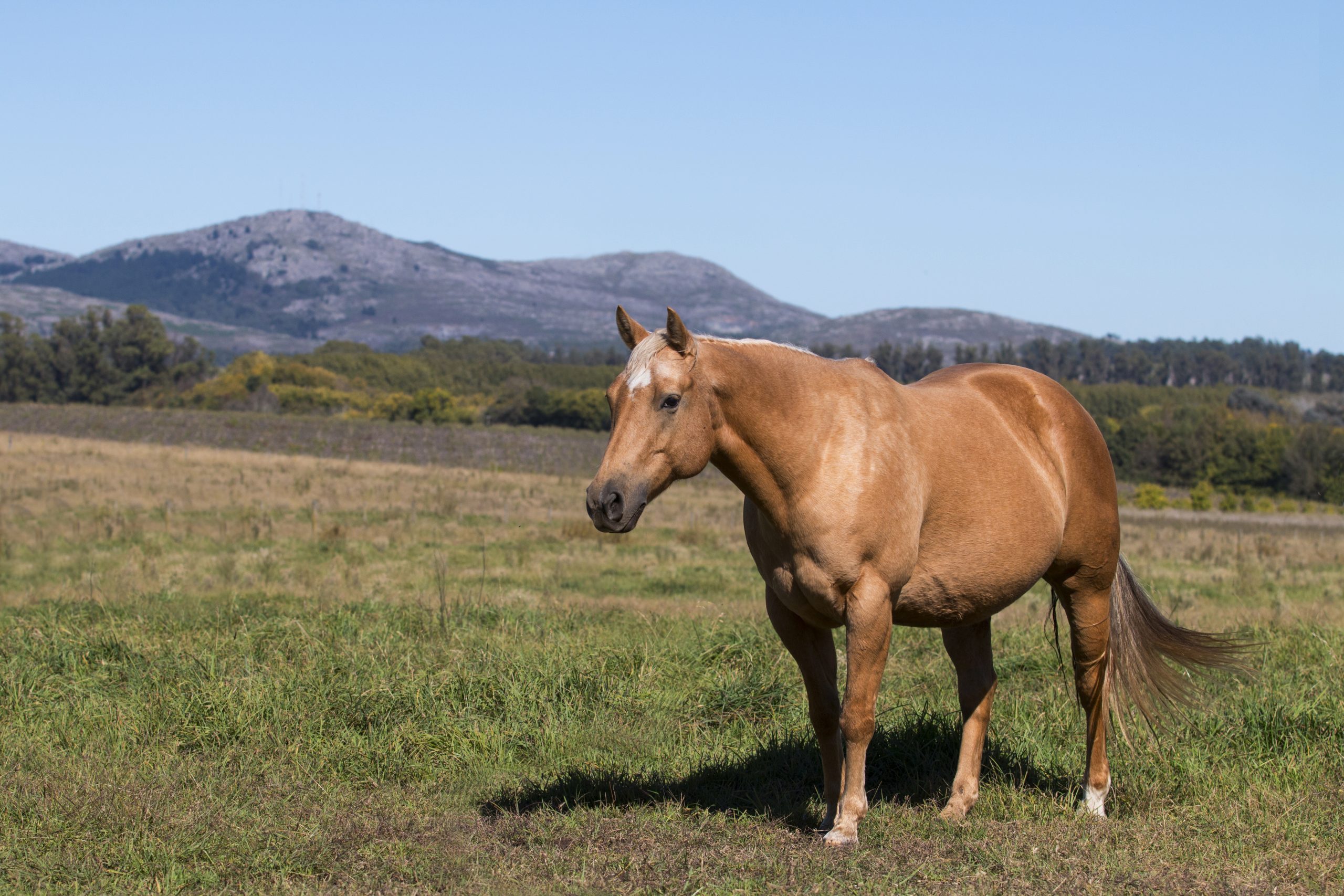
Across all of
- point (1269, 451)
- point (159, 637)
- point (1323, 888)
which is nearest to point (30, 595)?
point (159, 637)

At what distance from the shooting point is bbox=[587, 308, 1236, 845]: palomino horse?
4.10 meters

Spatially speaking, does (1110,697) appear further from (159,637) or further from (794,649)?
(159,637)

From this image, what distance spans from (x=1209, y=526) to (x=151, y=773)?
4021 centimetres

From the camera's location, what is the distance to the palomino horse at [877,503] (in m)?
4.10

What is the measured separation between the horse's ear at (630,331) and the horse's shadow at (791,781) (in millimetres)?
2222

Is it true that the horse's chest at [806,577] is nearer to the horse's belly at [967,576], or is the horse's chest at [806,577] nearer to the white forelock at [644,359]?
the horse's belly at [967,576]

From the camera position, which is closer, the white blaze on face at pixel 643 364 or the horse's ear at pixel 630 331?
the white blaze on face at pixel 643 364

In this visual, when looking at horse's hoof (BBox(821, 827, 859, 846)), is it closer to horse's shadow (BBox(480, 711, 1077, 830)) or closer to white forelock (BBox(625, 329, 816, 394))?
horse's shadow (BBox(480, 711, 1077, 830))

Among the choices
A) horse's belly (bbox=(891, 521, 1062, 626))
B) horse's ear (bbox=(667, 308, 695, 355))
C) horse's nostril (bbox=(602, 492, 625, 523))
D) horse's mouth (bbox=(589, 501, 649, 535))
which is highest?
horse's ear (bbox=(667, 308, 695, 355))

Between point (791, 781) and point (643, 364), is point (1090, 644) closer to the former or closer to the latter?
point (791, 781)

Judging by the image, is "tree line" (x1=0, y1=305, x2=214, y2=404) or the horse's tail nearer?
the horse's tail

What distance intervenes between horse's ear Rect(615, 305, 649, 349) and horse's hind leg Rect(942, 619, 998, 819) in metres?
2.49

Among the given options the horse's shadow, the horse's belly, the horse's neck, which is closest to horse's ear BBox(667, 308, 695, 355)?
the horse's neck

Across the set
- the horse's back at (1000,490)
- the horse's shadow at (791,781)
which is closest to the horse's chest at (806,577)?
the horse's back at (1000,490)
